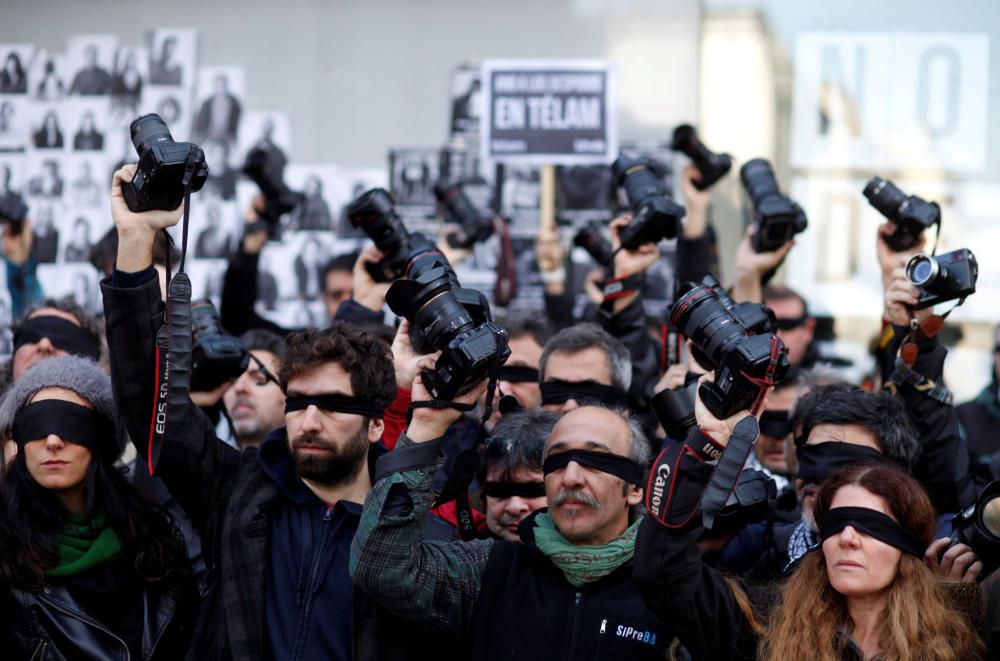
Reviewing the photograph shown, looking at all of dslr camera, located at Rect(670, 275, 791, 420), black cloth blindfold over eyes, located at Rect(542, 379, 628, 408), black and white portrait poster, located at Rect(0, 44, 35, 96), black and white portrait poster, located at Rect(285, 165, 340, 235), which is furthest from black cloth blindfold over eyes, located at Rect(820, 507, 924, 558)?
black and white portrait poster, located at Rect(0, 44, 35, 96)

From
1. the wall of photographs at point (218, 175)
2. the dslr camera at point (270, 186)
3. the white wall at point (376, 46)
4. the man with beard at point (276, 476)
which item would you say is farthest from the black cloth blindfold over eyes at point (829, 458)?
the white wall at point (376, 46)

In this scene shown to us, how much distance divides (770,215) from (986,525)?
1.92 meters

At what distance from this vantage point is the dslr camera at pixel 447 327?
151 inches

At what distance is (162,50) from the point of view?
9.03m

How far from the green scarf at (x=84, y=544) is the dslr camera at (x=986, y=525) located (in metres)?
2.59

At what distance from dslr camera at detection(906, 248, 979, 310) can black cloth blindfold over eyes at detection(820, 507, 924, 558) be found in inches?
43.1

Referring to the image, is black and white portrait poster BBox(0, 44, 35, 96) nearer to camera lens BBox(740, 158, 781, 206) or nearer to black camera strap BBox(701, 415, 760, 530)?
camera lens BBox(740, 158, 781, 206)

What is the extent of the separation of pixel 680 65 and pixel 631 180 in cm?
305

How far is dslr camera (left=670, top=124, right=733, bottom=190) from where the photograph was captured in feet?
19.8

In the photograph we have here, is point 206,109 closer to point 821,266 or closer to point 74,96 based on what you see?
point 74,96

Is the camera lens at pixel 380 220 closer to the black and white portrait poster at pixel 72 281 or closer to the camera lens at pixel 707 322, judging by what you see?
the camera lens at pixel 707 322

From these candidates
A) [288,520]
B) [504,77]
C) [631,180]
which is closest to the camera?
[288,520]

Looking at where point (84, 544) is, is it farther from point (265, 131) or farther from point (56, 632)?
point (265, 131)

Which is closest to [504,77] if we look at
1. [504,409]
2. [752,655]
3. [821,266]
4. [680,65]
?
[680,65]
